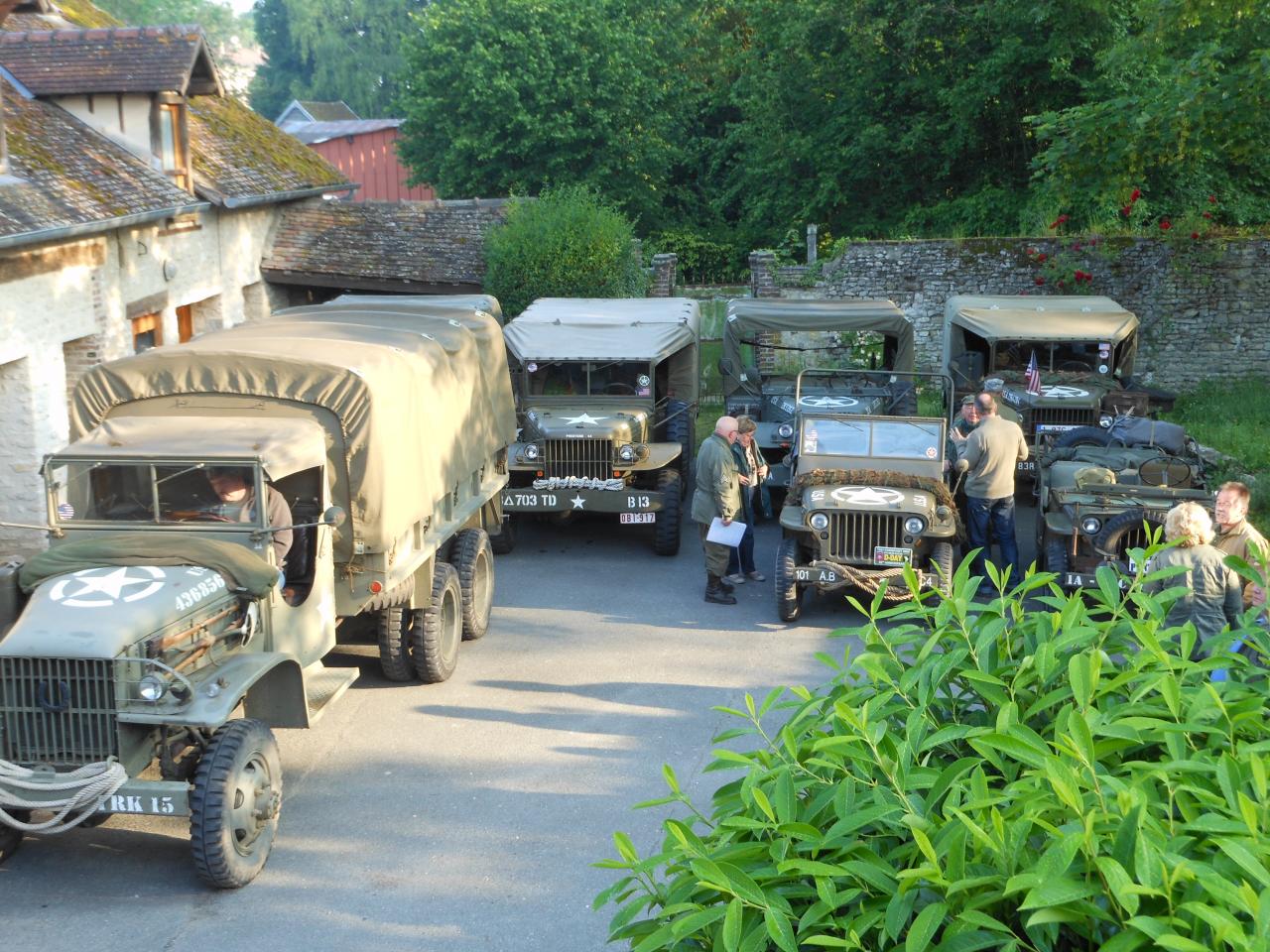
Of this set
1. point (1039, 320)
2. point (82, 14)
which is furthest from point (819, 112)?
point (82, 14)

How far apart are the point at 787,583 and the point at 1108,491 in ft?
9.12

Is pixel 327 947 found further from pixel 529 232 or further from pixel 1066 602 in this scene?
pixel 529 232

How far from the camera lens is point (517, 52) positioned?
2898cm

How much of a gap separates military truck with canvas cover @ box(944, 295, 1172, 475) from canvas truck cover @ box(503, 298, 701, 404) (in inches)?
130

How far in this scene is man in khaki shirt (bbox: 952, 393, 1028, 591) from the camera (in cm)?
1153

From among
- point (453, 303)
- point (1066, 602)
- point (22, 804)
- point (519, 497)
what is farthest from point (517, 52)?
point (1066, 602)

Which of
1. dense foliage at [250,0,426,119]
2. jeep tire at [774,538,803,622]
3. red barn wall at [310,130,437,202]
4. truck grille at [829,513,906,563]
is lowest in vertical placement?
jeep tire at [774,538,803,622]

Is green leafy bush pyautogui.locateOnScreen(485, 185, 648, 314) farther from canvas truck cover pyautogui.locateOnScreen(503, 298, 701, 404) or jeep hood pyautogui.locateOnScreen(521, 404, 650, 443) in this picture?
jeep hood pyautogui.locateOnScreen(521, 404, 650, 443)

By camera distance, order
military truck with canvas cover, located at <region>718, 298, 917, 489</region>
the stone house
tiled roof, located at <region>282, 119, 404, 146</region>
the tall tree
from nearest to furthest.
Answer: the stone house < military truck with canvas cover, located at <region>718, 298, 917, 489</region> < the tall tree < tiled roof, located at <region>282, 119, 404, 146</region>

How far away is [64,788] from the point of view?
20.6 ft

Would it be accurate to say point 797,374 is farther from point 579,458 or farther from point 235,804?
point 235,804

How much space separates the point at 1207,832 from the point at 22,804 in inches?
214

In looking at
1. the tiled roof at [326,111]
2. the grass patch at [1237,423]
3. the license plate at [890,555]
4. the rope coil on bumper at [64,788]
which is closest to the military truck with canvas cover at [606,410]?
the license plate at [890,555]

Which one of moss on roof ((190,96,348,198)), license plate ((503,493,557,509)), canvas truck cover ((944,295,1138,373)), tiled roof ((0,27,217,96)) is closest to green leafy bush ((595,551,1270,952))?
license plate ((503,493,557,509))
